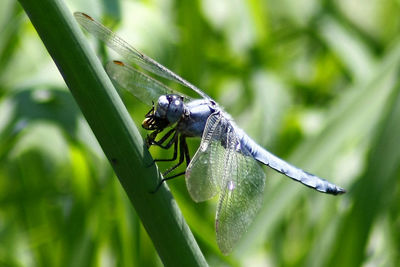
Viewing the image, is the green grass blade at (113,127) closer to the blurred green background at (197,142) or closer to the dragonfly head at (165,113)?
the dragonfly head at (165,113)

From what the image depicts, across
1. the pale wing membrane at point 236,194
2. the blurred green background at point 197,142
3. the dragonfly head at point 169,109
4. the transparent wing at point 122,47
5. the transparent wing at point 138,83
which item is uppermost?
the transparent wing at point 122,47

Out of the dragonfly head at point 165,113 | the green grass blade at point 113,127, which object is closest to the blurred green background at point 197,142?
the dragonfly head at point 165,113

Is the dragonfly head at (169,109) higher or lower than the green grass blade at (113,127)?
lower

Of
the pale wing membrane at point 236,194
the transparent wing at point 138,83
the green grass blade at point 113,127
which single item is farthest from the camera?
the transparent wing at point 138,83

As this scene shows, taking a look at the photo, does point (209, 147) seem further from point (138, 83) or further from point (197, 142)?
point (197, 142)

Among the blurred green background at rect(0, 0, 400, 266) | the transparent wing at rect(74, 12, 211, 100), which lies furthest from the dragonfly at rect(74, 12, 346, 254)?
the blurred green background at rect(0, 0, 400, 266)

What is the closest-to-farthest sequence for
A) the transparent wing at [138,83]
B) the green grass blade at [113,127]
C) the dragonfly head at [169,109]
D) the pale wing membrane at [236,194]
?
the green grass blade at [113,127] → the pale wing membrane at [236,194] → the dragonfly head at [169,109] → the transparent wing at [138,83]

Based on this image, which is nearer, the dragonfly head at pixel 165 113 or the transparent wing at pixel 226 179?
the transparent wing at pixel 226 179
